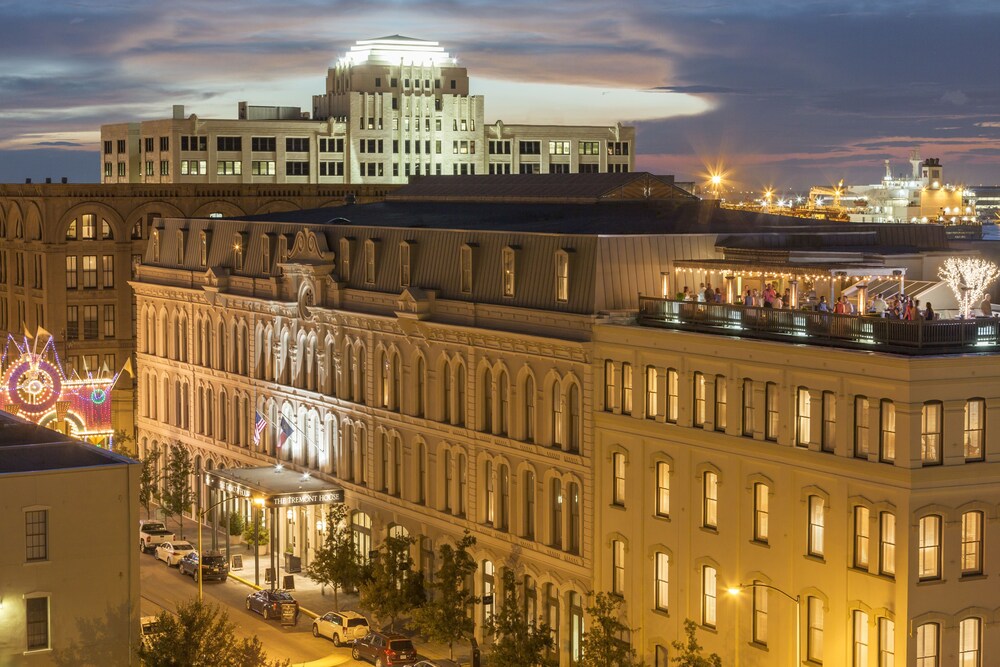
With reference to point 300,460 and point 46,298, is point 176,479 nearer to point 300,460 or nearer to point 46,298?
point 300,460

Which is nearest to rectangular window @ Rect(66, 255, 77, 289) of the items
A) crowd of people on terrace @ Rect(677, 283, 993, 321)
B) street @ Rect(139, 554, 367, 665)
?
street @ Rect(139, 554, 367, 665)

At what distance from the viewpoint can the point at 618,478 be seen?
241ft

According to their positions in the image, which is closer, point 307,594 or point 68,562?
point 68,562

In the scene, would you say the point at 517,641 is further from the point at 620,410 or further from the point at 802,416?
the point at 802,416

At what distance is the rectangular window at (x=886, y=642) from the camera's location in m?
59.2

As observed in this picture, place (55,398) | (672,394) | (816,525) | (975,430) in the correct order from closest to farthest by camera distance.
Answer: (975,430) < (816,525) < (672,394) < (55,398)

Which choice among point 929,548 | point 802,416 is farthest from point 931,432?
point 802,416

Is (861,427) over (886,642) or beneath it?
over

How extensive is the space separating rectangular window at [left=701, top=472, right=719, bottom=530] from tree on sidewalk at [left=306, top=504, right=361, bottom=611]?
2216 centimetres

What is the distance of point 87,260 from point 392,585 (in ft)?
223

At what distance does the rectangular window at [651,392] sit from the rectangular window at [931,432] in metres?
14.3

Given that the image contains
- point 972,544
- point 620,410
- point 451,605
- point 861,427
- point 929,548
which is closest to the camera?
point 929,548

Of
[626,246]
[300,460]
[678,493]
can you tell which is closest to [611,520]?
[678,493]

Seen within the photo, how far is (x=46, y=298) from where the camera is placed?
138750mm
